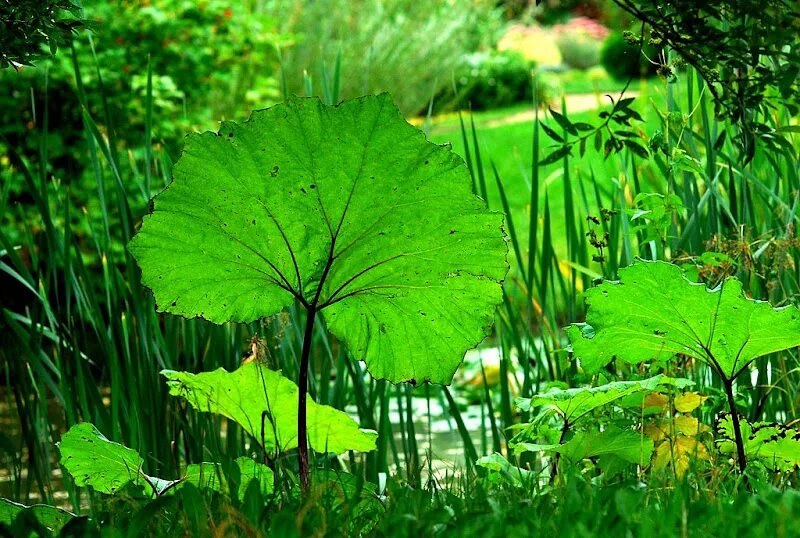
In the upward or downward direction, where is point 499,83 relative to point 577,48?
downward

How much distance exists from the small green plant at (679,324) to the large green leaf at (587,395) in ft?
0.28

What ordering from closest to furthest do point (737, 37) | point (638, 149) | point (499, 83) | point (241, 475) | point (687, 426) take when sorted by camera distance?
1. point (737, 37)
2. point (241, 475)
3. point (687, 426)
4. point (638, 149)
5. point (499, 83)

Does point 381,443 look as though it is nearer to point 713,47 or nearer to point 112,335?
point 112,335

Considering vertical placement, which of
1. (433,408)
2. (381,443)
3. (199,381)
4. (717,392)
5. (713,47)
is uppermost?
(713,47)

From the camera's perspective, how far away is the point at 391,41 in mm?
10938

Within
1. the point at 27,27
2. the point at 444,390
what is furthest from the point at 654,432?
the point at 27,27

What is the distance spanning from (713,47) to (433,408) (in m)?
3.67

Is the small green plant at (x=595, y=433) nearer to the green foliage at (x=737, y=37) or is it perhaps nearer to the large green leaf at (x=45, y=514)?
the green foliage at (x=737, y=37)

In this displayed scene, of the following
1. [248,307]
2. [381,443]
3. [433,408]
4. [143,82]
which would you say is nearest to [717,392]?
[381,443]

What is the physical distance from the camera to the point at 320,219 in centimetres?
169

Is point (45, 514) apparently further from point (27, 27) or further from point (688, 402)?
point (688, 402)

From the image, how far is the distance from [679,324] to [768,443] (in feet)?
0.86

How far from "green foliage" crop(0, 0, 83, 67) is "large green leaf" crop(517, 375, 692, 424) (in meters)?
0.94

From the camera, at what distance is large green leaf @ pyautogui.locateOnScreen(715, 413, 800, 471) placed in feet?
5.58
